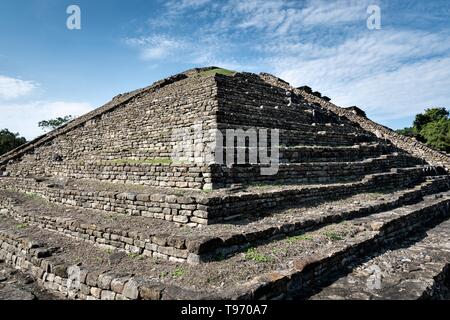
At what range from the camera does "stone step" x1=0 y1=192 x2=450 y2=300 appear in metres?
4.07

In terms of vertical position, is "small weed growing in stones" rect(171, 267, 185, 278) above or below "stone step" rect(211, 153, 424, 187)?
below

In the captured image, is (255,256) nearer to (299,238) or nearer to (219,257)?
(219,257)

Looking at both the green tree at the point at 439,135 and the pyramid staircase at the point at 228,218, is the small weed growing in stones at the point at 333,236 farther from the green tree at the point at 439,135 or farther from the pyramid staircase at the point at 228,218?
the green tree at the point at 439,135

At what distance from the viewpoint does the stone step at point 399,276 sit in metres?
4.41

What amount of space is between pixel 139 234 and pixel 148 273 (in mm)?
1098

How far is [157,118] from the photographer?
13.2 metres

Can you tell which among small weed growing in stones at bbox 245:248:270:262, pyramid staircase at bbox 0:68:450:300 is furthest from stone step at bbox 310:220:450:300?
small weed growing in stones at bbox 245:248:270:262

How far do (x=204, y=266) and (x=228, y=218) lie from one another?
6.14 ft

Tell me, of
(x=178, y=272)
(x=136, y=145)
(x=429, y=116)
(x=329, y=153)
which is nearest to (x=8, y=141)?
(x=136, y=145)

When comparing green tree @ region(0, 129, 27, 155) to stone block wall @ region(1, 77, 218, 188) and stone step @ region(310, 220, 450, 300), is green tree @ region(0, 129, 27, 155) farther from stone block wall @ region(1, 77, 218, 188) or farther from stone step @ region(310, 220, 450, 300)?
stone step @ region(310, 220, 450, 300)

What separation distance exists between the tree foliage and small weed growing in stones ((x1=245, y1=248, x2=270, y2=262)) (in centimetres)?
2262

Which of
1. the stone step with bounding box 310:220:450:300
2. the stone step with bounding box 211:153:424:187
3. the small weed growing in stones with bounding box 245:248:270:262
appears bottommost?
the stone step with bounding box 310:220:450:300
